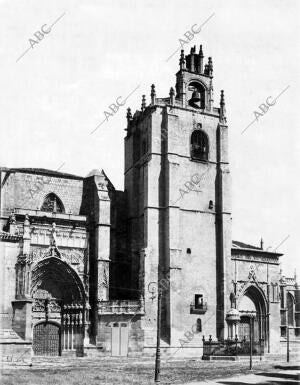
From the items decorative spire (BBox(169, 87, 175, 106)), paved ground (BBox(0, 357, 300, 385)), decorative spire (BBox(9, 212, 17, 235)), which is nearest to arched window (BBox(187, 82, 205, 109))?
decorative spire (BBox(169, 87, 175, 106))

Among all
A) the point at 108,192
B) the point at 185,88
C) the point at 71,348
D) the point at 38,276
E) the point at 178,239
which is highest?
the point at 185,88

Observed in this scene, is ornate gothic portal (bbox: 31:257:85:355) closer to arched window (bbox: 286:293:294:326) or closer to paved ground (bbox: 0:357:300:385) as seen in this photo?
paved ground (bbox: 0:357:300:385)

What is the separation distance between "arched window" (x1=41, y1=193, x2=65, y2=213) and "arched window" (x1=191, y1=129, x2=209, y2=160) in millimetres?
10695

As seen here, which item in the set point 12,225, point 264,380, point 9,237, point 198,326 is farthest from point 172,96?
point 264,380

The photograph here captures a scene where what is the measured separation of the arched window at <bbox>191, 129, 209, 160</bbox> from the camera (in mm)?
46219

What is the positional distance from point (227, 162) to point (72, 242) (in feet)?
44.9

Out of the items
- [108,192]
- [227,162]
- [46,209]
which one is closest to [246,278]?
[227,162]

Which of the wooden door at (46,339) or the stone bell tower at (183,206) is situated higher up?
the stone bell tower at (183,206)

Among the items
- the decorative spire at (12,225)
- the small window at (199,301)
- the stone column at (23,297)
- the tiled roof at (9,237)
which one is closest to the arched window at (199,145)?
the small window at (199,301)

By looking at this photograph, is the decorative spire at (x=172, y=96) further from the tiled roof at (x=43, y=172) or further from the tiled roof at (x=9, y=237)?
the tiled roof at (x=9, y=237)

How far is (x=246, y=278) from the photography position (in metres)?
47.0

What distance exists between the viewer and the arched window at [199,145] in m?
46.2

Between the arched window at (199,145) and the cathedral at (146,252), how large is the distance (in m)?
0.09

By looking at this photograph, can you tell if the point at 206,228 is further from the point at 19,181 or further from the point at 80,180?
the point at 19,181
